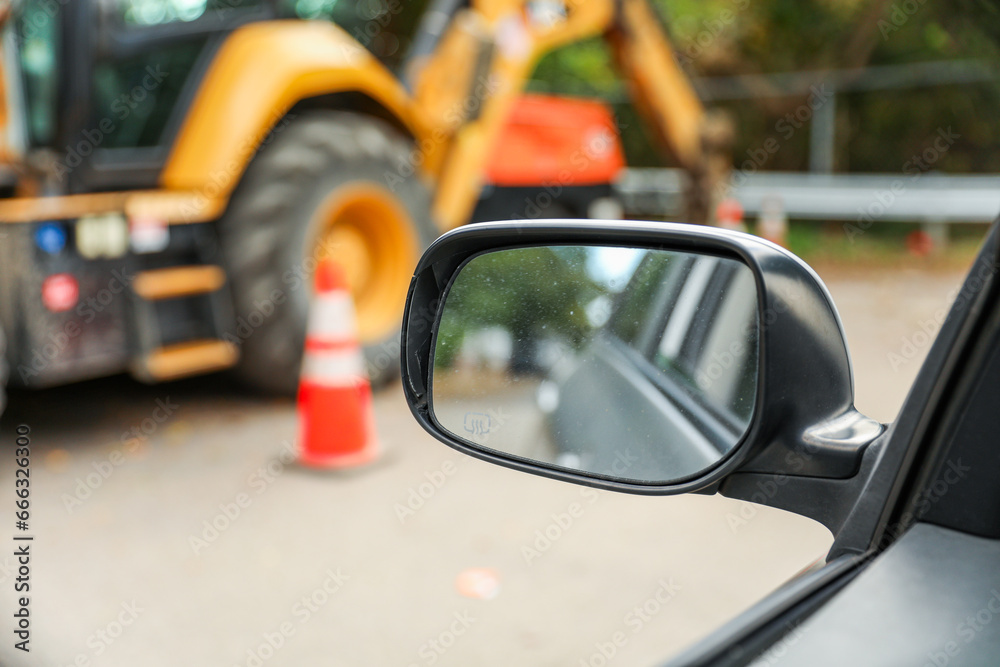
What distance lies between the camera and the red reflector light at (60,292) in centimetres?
376

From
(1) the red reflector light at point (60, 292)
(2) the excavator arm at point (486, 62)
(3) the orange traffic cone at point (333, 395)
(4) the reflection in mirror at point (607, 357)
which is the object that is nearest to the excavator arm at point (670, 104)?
(2) the excavator arm at point (486, 62)

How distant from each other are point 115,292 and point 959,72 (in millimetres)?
9690

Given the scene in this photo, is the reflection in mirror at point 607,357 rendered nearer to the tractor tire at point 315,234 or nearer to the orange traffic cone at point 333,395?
the orange traffic cone at point 333,395

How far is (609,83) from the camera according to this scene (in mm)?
15164

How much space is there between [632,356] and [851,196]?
Answer: 392 inches

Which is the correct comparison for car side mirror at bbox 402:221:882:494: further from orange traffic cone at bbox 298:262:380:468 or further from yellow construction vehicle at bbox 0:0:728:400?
yellow construction vehicle at bbox 0:0:728:400

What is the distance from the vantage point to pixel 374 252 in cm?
529

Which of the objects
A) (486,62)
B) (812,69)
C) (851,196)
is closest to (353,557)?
(486,62)

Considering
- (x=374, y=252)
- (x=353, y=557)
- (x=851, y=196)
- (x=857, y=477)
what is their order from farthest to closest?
(x=851, y=196), (x=374, y=252), (x=353, y=557), (x=857, y=477)

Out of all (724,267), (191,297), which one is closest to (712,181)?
(191,297)

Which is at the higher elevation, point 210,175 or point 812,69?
point 812,69

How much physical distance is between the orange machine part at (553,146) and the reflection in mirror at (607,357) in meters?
5.76

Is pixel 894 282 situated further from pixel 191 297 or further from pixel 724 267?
pixel 724 267

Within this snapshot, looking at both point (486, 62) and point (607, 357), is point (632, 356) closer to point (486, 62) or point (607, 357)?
point (607, 357)
